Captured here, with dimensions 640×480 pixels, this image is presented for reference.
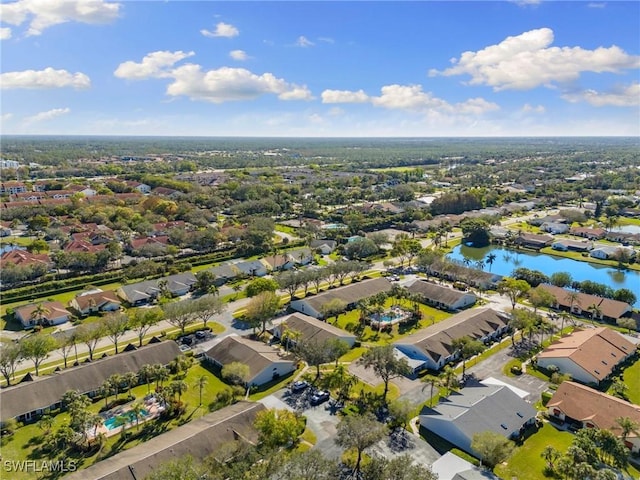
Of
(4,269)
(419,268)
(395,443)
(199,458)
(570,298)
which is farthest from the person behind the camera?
(419,268)

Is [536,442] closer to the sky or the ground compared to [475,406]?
closer to the ground

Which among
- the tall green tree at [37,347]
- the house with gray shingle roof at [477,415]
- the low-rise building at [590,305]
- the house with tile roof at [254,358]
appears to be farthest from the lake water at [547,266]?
the tall green tree at [37,347]

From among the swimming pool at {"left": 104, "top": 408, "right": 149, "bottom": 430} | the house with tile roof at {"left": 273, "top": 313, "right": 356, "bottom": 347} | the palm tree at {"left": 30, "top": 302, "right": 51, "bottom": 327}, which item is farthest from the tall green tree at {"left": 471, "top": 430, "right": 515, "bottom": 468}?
the palm tree at {"left": 30, "top": 302, "right": 51, "bottom": 327}

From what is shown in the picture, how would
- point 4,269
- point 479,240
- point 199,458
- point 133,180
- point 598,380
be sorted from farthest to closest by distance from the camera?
point 133,180, point 479,240, point 4,269, point 598,380, point 199,458

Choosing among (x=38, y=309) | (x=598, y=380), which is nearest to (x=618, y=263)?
(x=598, y=380)

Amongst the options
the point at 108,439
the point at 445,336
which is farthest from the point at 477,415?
the point at 108,439

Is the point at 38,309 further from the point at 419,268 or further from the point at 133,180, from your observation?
the point at 133,180
